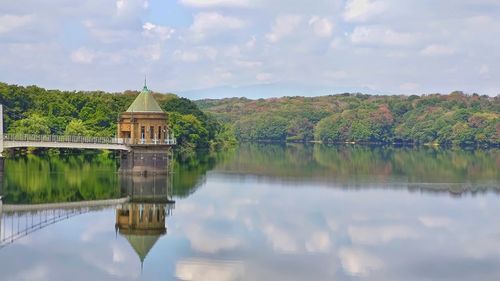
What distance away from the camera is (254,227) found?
3759 centimetres

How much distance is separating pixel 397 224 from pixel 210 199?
12.2 meters

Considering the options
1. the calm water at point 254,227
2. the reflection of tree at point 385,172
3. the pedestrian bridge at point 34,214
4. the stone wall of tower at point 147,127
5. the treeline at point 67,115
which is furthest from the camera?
the treeline at point 67,115

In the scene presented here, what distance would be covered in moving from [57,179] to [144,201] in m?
11.4

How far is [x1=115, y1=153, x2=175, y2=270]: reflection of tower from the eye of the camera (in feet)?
114

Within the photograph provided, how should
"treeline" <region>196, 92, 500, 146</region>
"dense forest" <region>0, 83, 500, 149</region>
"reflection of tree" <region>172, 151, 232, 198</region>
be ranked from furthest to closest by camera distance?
"treeline" <region>196, 92, 500, 146</region>
"dense forest" <region>0, 83, 500, 149</region>
"reflection of tree" <region>172, 151, 232, 198</region>

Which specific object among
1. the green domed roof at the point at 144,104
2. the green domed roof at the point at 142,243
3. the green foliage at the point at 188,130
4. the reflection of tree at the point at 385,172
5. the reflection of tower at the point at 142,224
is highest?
the green domed roof at the point at 144,104

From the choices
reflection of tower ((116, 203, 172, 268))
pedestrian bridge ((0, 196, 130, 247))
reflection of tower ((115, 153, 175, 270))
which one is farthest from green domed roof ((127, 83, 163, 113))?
reflection of tower ((116, 203, 172, 268))

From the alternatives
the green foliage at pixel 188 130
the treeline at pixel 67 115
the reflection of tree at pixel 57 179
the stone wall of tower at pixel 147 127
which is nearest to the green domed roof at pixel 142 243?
the reflection of tree at pixel 57 179

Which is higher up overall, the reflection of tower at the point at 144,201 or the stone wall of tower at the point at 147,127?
the stone wall of tower at the point at 147,127

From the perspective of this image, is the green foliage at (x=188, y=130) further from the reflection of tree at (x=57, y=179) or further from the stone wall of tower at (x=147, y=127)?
the stone wall of tower at (x=147, y=127)

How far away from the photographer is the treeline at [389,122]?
154 m

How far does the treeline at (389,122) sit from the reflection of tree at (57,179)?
9226cm

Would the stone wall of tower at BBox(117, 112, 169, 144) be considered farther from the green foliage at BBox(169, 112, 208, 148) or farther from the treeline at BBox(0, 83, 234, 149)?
the green foliage at BBox(169, 112, 208, 148)

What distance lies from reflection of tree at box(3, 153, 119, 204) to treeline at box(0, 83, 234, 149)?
321 inches
